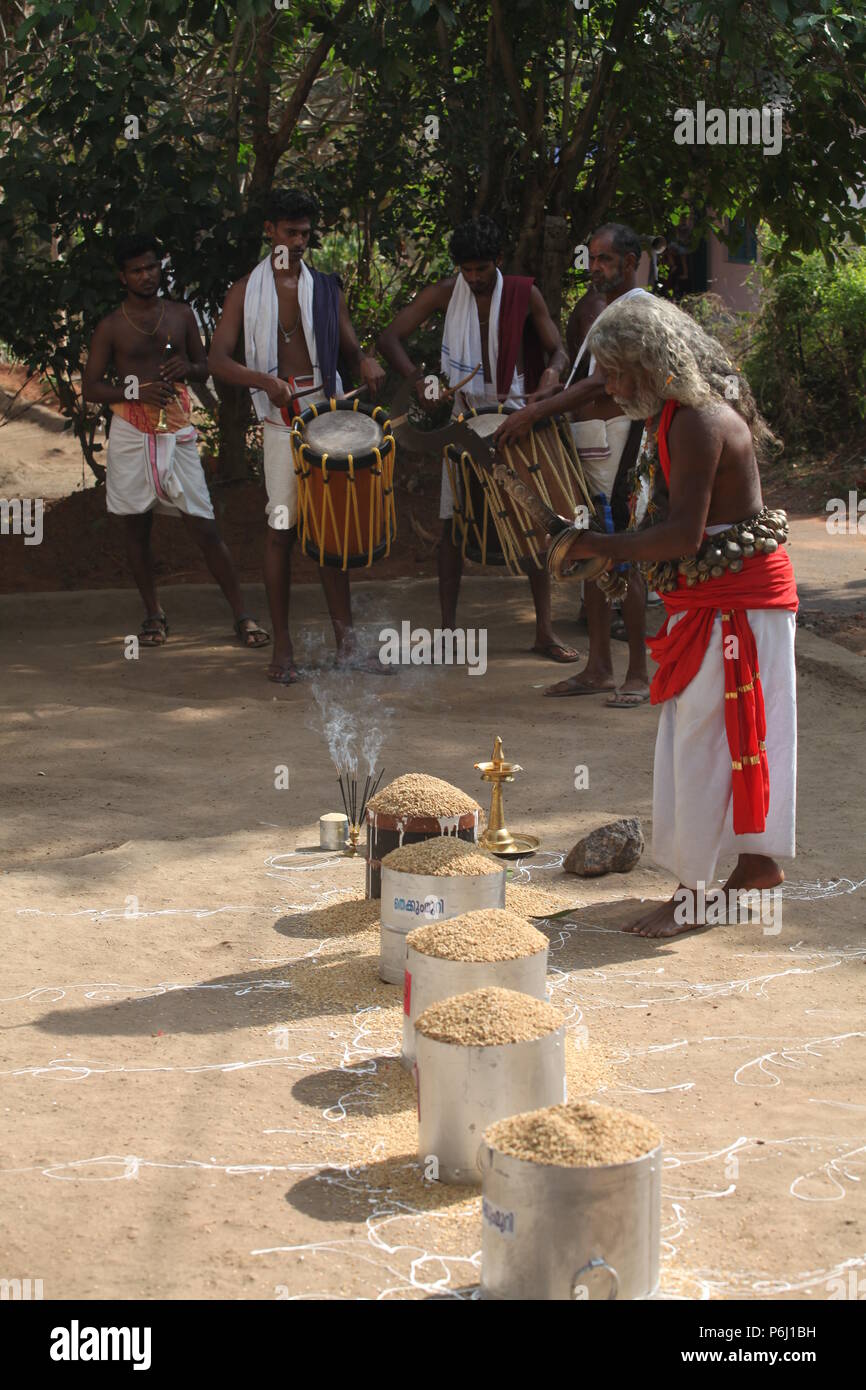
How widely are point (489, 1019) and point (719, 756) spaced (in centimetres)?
164

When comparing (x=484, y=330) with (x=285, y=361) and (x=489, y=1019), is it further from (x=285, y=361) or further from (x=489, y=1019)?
(x=489, y=1019)

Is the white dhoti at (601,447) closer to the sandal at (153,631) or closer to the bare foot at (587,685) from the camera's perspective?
the bare foot at (587,685)

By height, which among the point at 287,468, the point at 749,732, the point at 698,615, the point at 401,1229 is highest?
the point at 287,468

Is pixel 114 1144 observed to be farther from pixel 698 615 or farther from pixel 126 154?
pixel 126 154

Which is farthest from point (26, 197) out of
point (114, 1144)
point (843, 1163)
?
point (843, 1163)

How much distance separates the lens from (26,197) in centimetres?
872

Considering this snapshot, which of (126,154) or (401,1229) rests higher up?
(126,154)

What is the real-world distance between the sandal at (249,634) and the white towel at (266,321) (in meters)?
1.23

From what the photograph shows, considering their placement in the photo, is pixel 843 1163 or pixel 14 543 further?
pixel 14 543

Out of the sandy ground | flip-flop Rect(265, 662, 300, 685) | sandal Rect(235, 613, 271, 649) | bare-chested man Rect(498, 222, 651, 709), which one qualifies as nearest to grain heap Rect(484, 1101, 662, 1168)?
the sandy ground

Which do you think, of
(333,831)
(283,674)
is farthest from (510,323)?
(333,831)

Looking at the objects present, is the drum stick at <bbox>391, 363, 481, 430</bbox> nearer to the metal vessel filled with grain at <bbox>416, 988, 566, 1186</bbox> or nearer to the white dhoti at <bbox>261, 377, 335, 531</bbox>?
the white dhoti at <bbox>261, 377, 335, 531</bbox>

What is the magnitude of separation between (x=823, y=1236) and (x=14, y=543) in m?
8.20

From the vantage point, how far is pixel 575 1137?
264 centimetres
